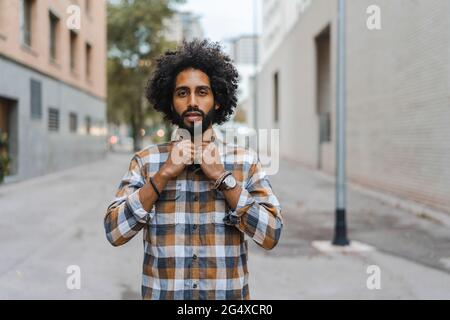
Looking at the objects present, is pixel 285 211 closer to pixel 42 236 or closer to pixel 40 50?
pixel 42 236

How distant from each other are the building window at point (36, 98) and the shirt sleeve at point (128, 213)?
16.5 metres

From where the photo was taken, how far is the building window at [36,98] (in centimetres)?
1747

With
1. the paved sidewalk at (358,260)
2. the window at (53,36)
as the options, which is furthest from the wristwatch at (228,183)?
the window at (53,36)

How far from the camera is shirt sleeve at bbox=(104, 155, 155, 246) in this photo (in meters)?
2.03

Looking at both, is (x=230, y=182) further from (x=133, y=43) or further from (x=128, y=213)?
(x=133, y=43)

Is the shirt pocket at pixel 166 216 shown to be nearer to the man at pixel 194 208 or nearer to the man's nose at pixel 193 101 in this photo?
the man at pixel 194 208

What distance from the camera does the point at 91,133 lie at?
27781 mm

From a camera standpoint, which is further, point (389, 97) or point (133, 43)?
point (133, 43)

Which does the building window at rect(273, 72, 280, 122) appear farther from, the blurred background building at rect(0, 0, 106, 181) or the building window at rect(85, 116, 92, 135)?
the building window at rect(85, 116, 92, 135)

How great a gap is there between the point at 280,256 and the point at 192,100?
Result: 5569 millimetres

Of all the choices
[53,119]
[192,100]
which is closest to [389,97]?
[53,119]

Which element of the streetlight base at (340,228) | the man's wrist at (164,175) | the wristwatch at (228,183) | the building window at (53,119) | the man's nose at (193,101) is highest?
the building window at (53,119)

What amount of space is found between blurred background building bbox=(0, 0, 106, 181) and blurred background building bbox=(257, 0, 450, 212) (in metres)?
10.7

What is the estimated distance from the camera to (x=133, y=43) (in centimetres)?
3850
